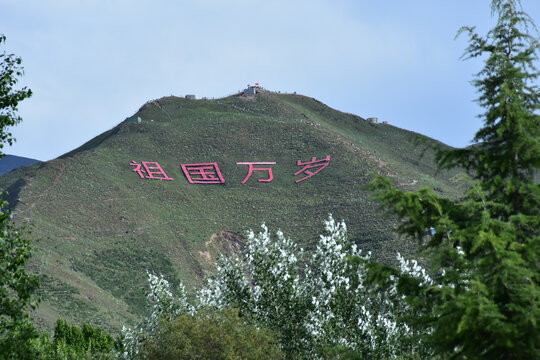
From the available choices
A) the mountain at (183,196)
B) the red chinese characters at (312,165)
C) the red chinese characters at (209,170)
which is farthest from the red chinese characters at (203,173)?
the red chinese characters at (312,165)

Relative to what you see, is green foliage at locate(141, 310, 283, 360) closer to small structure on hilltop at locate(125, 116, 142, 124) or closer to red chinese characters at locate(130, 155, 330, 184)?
red chinese characters at locate(130, 155, 330, 184)

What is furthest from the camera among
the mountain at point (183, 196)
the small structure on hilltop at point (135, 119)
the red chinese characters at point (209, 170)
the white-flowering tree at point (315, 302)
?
the small structure on hilltop at point (135, 119)

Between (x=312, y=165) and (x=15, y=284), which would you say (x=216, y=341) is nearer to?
(x=15, y=284)

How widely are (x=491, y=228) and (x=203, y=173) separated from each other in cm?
10471

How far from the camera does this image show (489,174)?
37.7 ft

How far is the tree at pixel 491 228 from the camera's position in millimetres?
8969

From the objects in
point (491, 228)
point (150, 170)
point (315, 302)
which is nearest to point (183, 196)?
point (150, 170)

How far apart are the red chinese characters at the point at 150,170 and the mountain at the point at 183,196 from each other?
369 millimetres

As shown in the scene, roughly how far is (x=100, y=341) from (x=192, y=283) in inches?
1200

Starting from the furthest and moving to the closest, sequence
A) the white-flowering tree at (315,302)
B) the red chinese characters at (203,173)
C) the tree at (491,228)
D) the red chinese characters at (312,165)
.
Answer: the red chinese characters at (312,165), the red chinese characters at (203,173), the white-flowering tree at (315,302), the tree at (491,228)

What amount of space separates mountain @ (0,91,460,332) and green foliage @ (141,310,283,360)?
127ft

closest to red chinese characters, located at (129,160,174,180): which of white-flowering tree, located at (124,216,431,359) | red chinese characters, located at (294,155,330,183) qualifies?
red chinese characters, located at (294,155,330,183)

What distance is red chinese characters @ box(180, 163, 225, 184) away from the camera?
111 m

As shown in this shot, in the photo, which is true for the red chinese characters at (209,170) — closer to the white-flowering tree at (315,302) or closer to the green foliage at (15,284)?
the white-flowering tree at (315,302)
